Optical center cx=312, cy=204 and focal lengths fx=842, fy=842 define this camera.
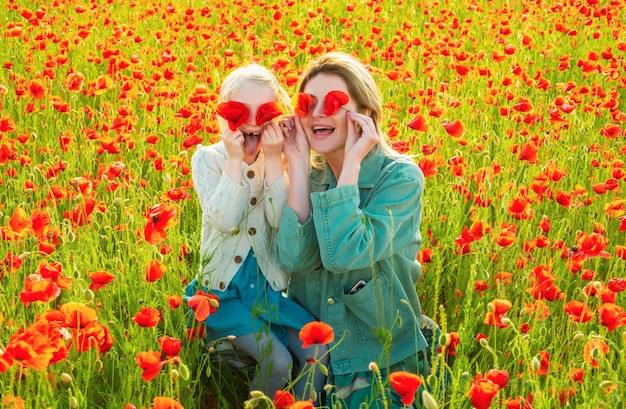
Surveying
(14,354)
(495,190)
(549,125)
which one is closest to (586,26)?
(549,125)

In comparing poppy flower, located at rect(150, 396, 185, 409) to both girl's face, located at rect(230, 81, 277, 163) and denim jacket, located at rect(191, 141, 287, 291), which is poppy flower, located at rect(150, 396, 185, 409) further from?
girl's face, located at rect(230, 81, 277, 163)

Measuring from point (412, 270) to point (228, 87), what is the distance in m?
0.90

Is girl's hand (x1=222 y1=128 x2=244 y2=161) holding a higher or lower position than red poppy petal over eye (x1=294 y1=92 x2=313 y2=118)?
lower

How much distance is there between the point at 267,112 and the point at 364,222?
0.48 m

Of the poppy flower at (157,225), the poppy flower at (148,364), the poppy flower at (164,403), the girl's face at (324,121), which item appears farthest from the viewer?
the girl's face at (324,121)

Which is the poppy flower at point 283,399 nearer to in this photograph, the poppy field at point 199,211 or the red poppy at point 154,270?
the poppy field at point 199,211

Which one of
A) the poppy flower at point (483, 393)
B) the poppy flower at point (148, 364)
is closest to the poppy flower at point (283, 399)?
the poppy flower at point (148, 364)

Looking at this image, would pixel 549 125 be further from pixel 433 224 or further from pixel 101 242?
pixel 101 242

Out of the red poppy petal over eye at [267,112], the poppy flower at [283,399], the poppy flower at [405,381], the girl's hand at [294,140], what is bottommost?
the poppy flower at [283,399]

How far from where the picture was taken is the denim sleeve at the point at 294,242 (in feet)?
9.02

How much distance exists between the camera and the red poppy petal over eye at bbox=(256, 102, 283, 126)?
2.74 m

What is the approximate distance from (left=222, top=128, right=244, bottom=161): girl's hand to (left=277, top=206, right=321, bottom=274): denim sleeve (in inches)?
9.4

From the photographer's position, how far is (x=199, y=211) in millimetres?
3908

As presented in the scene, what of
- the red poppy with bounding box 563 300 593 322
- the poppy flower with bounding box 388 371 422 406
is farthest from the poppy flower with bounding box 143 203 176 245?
the red poppy with bounding box 563 300 593 322
